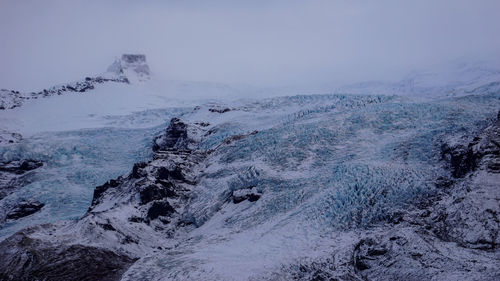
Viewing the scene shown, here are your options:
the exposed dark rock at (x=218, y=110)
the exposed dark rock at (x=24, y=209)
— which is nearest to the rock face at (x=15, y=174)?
the exposed dark rock at (x=24, y=209)

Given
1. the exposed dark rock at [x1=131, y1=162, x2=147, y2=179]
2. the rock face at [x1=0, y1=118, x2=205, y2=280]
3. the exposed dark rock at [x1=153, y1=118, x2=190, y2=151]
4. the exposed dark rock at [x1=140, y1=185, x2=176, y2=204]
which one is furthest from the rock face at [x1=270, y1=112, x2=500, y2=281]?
the exposed dark rock at [x1=153, y1=118, x2=190, y2=151]

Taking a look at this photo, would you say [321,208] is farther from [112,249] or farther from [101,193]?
[101,193]

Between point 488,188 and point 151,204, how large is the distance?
388 inches

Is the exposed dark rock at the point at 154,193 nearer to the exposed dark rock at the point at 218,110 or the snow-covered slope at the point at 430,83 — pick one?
the exposed dark rock at the point at 218,110

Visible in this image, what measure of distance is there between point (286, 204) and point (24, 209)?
1281 centimetres

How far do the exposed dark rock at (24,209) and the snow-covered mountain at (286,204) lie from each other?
58 millimetres

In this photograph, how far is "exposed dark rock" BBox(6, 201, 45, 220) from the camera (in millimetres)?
17016

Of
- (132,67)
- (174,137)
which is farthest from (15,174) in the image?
(132,67)

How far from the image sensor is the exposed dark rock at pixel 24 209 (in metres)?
17.0

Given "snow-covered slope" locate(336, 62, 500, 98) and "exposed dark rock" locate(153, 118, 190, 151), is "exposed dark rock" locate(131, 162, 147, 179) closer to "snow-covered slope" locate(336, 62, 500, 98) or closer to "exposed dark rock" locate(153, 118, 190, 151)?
"exposed dark rock" locate(153, 118, 190, 151)

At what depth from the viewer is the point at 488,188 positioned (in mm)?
8359

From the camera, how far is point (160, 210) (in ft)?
42.4

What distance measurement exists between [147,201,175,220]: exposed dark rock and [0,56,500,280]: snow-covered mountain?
0.12 feet

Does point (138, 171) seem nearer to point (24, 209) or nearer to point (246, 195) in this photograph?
point (246, 195)
